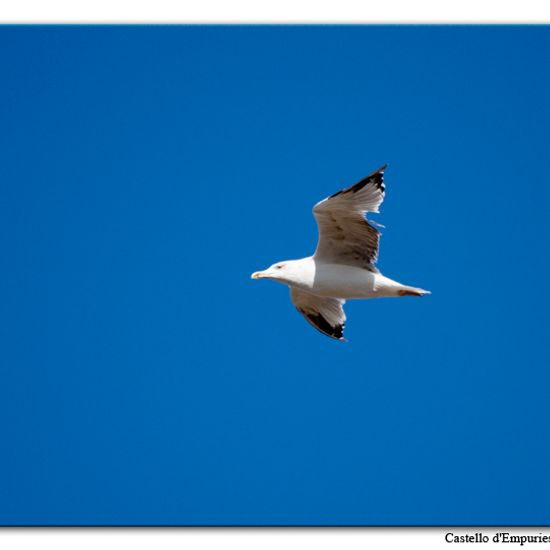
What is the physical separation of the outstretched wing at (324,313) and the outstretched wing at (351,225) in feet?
3.91

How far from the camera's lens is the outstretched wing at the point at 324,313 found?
10.7 metres

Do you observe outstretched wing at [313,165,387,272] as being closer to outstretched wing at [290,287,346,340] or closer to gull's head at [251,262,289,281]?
gull's head at [251,262,289,281]

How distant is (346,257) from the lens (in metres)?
9.55

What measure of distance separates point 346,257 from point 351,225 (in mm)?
437

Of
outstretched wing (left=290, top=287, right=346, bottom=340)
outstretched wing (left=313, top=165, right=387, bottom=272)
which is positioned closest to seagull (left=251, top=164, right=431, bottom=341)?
outstretched wing (left=313, top=165, right=387, bottom=272)

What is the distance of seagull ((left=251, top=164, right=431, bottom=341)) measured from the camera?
903 cm

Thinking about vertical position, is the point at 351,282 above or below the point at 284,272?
below

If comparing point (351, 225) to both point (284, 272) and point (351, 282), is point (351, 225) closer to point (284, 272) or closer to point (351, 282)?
point (351, 282)

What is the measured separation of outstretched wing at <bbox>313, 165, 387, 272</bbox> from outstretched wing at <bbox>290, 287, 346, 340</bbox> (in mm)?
1191

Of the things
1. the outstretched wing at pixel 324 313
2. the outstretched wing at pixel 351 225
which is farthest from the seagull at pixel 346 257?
the outstretched wing at pixel 324 313

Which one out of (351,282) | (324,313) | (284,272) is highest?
(324,313)

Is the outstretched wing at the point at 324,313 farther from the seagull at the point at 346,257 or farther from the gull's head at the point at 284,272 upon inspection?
the gull's head at the point at 284,272

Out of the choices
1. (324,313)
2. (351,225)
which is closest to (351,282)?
(351,225)

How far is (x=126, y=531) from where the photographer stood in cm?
823
